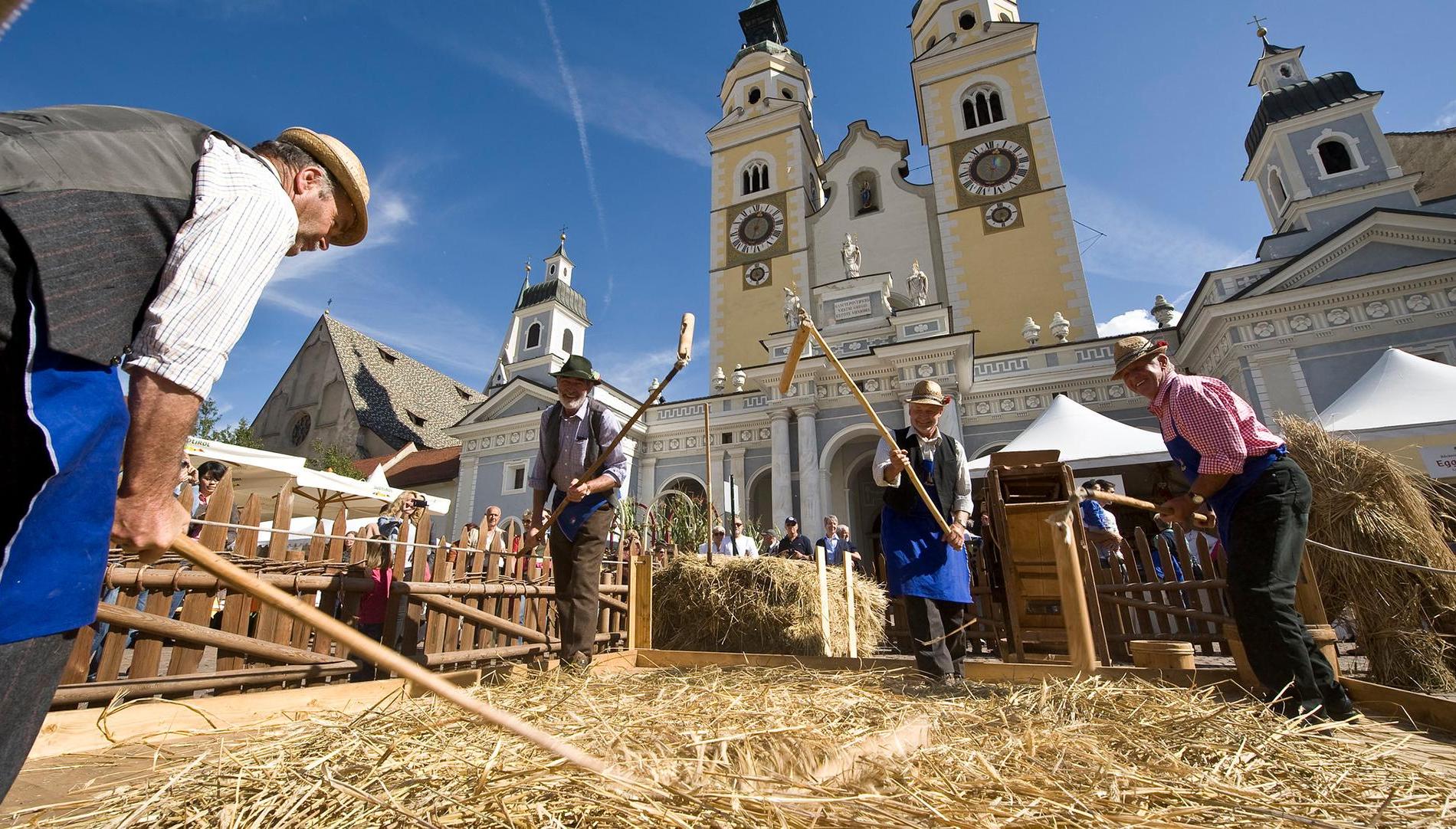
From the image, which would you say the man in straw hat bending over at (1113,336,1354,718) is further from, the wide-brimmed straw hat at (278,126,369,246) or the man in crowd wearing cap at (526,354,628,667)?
the wide-brimmed straw hat at (278,126,369,246)

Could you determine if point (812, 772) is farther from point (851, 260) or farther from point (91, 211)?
point (851, 260)

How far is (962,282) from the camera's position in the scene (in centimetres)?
1989

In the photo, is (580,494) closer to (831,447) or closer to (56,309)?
(56,309)

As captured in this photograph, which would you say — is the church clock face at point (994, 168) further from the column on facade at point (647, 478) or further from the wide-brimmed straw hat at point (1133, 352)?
the wide-brimmed straw hat at point (1133, 352)

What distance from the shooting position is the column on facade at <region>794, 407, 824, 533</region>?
552 inches

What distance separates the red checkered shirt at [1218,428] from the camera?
2486mm

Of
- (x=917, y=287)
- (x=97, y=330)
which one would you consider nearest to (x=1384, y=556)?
(x=97, y=330)

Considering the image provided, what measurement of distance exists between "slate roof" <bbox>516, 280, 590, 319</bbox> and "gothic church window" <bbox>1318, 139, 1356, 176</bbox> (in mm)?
31762

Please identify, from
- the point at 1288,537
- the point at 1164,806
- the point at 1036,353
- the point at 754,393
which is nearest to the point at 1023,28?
the point at 1036,353

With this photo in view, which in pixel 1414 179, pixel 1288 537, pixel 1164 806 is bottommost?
pixel 1164 806

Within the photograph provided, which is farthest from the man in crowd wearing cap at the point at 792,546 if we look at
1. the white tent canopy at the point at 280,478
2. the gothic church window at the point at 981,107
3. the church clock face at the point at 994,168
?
the gothic church window at the point at 981,107

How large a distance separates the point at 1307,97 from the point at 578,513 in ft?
82.4

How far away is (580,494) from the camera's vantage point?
3.70 metres

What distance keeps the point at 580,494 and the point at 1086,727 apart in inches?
107
